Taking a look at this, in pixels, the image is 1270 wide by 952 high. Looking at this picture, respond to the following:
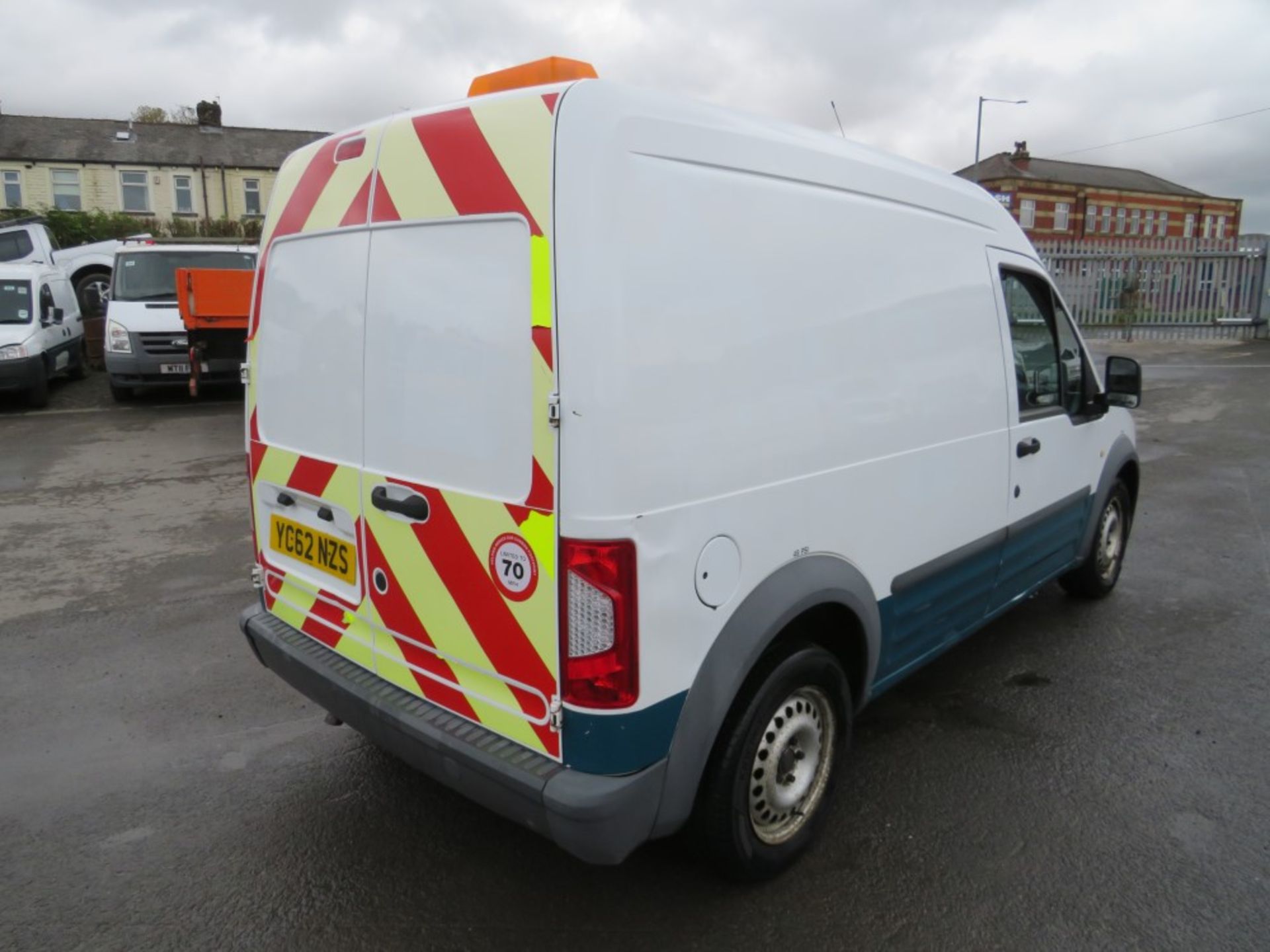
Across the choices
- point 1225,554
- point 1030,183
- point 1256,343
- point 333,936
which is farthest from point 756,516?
point 1030,183

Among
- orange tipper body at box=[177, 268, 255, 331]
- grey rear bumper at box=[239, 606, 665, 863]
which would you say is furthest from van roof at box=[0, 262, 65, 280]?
grey rear bumper at box=[239, 606, 665, 863]

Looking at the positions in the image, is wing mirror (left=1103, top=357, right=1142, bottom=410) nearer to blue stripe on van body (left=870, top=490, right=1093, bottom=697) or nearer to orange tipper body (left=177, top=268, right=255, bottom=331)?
blue stripe on van body (left=870, top=490, right=1093, bottom=697)

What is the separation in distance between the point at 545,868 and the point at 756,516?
1.37 m

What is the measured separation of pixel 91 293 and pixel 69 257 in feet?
3.42

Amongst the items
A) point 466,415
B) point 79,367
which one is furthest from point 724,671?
point 79,367

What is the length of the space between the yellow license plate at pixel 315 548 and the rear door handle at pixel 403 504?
0.85 feet

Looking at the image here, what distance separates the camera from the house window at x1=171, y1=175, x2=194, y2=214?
37719 mm

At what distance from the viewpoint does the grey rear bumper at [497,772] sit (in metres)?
2.15

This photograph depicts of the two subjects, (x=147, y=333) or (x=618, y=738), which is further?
(x=147, y=333)

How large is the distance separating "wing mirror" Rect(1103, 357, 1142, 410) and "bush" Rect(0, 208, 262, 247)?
27497 millimetres

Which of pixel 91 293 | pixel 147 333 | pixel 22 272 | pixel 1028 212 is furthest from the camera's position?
pixel 1028 212

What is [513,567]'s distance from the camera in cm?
225

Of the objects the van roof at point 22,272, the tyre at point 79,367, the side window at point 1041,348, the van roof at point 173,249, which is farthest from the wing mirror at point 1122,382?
the tyre at point 79,367

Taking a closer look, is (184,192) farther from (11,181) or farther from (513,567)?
(513,567)
